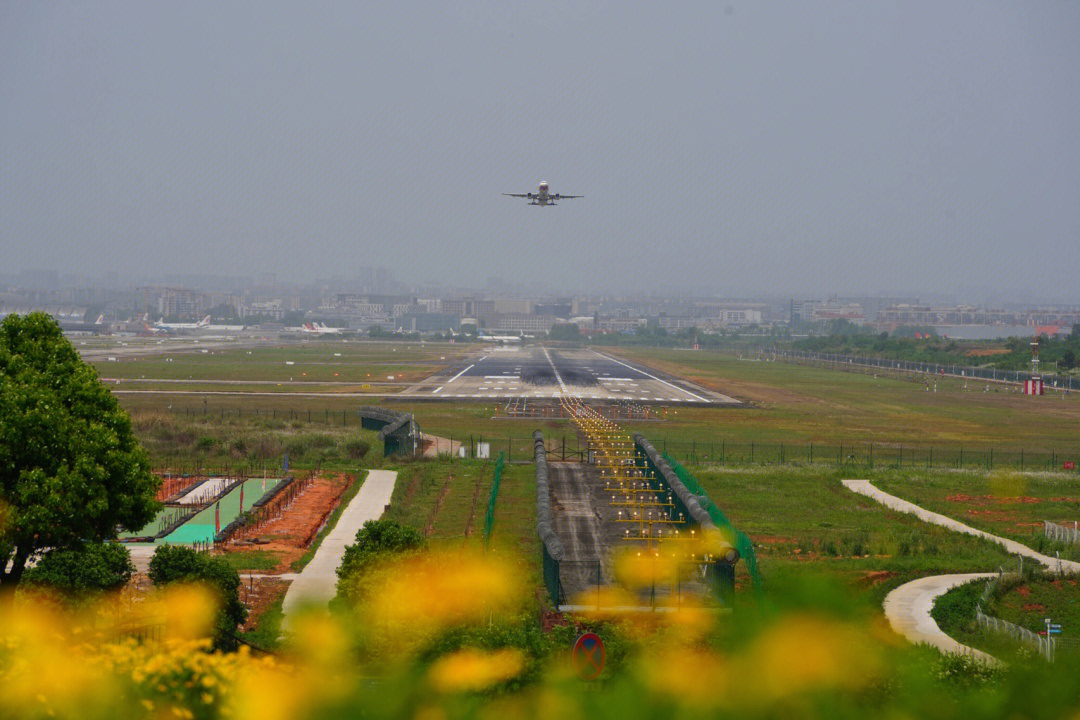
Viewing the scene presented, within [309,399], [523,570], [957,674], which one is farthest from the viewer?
[309,399]

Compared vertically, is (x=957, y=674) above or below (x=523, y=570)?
above

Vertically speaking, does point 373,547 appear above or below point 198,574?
above

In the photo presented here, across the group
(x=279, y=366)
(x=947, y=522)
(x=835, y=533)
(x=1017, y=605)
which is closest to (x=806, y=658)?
(x=1017, y=605)

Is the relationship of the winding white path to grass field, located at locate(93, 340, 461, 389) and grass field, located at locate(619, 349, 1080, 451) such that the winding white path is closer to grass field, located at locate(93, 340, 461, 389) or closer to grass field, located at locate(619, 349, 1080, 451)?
grass field, located at locate(619, 349, 1080, 451)

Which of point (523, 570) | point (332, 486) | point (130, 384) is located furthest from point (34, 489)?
point (130, 384)

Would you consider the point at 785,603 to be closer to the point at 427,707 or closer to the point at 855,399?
the point at 427,707

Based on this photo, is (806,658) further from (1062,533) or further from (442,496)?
(442,496)

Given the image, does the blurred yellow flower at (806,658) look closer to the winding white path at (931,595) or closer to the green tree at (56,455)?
the winding white path at (931,595)
